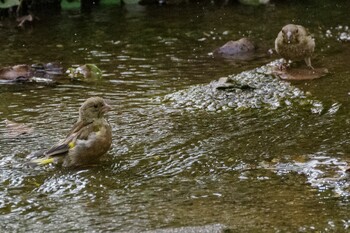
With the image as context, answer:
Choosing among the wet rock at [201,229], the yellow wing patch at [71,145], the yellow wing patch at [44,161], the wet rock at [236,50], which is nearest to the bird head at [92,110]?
the yellow wing patch at [71,145]

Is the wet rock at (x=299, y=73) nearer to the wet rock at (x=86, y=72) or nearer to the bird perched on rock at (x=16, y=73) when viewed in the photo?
the wet rock at (x=86, y=72)

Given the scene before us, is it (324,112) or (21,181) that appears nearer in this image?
(21,181)

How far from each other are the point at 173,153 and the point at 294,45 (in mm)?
3185

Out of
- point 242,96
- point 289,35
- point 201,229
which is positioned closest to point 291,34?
point 289,35

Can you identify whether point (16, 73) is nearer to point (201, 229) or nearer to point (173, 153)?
point (173, 153)

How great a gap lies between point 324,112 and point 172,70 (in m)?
2.61

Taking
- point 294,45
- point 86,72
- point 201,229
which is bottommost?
point 86,72

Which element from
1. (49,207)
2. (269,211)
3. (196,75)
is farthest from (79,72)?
(269,211)

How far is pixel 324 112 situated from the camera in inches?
244

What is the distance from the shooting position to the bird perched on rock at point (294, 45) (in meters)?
8.02

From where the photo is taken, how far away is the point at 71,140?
5.27m

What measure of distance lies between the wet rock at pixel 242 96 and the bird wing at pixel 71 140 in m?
1.53

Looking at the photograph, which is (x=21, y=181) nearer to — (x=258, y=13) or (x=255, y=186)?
(x=255, y=186)

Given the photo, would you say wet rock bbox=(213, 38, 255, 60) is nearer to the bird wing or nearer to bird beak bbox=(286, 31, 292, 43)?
bird beak bbox=(286, 31, 292, 43)
